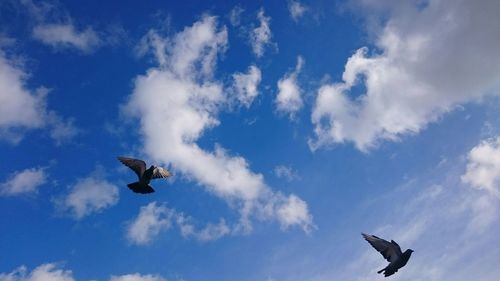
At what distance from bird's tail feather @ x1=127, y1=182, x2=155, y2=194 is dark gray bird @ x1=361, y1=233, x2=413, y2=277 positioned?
1173 centimetres

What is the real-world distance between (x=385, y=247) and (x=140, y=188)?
13481 mm

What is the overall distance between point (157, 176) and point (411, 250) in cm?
1461

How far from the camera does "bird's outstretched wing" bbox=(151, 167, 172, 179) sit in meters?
35.0

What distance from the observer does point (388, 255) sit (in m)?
32.5

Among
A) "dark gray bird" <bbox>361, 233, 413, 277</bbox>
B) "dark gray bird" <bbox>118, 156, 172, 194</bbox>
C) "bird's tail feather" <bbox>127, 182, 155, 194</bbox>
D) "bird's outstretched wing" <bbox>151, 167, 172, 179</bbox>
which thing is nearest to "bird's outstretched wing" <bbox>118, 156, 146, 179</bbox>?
"dark gray bird" <bbox>118, 156, 172, 194</bbox>

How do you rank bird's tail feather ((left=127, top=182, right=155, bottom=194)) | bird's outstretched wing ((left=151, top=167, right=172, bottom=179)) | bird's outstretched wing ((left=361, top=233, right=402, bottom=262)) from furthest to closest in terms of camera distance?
bird's outstretched wing ((left=151, top=167, right=172, bottom=179)) → bird's tail feather ((left=127, top=182, right=155, bottom=194)) → bird's outstretched wing ((left=361, top=233, right=402, bottom=262))

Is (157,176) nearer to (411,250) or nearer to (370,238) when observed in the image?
(370,238)

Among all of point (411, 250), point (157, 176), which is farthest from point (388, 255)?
point (157, 176)

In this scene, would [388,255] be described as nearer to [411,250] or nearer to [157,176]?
[411,250]

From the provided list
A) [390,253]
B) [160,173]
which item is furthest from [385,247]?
[160,173]

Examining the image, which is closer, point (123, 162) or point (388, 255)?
point (388, 255)

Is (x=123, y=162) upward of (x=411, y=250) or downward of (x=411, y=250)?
upward

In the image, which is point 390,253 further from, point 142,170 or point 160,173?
point 142,170

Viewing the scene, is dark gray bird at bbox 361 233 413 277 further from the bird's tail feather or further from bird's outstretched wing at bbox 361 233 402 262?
the bird's tail feather
